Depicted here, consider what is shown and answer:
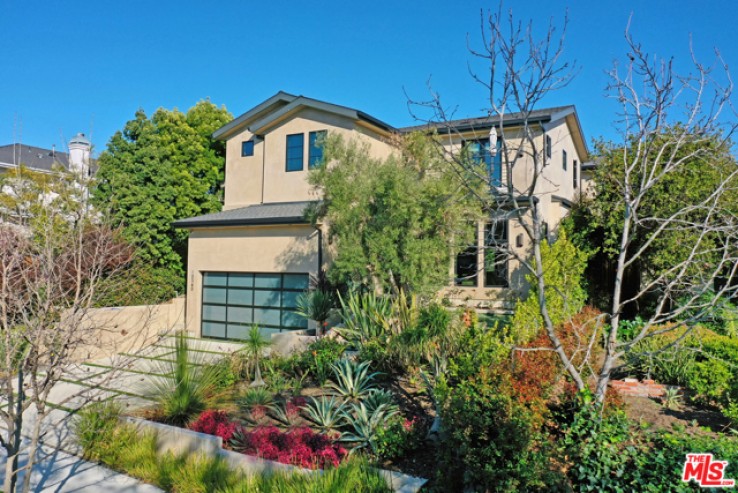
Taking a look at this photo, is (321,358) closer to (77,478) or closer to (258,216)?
(77,478)

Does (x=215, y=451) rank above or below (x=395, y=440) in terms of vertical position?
below

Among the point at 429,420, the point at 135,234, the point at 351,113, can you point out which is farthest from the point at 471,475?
the point at 135,234

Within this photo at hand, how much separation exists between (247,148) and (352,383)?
543 inches

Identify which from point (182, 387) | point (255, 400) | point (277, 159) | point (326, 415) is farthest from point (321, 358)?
point (277, 159)

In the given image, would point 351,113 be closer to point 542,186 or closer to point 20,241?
point 542,186

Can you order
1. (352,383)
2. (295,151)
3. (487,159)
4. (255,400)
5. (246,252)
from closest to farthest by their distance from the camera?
(255,400) < (352,383) < (246,252) < (487,159) < (295,151)

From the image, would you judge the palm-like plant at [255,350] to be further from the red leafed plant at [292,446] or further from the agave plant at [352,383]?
the red leafed plant at [292,446]

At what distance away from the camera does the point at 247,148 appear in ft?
65.5

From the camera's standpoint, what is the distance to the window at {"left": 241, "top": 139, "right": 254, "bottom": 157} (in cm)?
1983

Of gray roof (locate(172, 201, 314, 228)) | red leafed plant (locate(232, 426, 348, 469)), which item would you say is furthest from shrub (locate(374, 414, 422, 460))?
gray roof (locate(172, 201, 314, 228))

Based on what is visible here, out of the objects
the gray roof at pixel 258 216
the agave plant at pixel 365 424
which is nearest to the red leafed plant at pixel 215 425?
the agave plant at pixel 365 424

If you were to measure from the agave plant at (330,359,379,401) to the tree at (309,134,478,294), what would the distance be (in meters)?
3.42

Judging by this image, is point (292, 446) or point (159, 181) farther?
point (159, 181)

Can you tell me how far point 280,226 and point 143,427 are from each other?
30.6 ft
